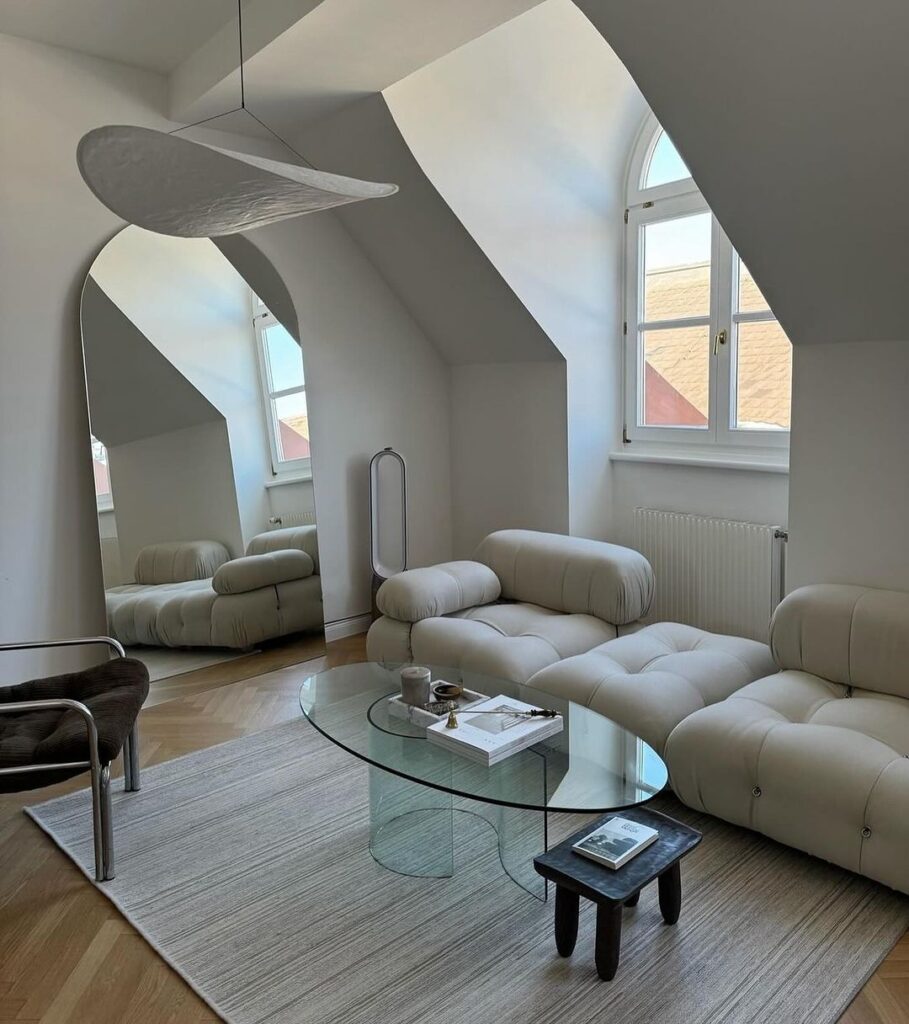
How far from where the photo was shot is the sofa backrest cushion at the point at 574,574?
4.09 metres

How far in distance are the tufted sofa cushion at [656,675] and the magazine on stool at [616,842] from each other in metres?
0.65

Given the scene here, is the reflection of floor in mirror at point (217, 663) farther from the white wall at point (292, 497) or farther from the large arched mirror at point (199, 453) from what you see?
the white wall at point (292, 497)

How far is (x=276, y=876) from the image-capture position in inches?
108

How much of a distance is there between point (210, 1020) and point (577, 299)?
3714 millimetres

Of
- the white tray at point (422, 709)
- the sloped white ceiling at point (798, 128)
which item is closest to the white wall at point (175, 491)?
the white tray at point (422, 709)

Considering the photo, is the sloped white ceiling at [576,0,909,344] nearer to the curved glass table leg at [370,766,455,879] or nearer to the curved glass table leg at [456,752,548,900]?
the curved glass table leg at [456,752,548,900]

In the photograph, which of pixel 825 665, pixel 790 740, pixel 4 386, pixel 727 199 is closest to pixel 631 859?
pixel 790 740

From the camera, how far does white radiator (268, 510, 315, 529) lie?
4.76m

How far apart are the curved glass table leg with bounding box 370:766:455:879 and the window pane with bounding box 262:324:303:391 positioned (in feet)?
8.09

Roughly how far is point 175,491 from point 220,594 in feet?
1.86

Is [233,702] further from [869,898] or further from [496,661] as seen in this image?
[869,898]

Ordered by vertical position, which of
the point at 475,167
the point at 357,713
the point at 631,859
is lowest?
the point at 631,859

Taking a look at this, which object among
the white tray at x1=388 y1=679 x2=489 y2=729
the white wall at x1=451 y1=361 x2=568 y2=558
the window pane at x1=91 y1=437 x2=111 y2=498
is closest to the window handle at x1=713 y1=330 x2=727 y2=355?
the white wall at x1=451 y1=361 x2=568 y2=558

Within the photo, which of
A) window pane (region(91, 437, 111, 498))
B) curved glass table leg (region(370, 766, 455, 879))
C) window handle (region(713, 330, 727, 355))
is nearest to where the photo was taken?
curved glass table leg (region(370, 766, 455, 879))
